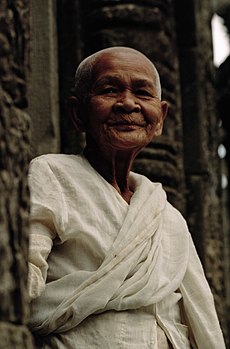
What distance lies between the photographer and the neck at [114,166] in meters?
3.50

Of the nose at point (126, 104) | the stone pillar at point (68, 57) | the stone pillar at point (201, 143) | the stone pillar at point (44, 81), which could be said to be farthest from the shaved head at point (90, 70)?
the stone pillar at point (201, 143)

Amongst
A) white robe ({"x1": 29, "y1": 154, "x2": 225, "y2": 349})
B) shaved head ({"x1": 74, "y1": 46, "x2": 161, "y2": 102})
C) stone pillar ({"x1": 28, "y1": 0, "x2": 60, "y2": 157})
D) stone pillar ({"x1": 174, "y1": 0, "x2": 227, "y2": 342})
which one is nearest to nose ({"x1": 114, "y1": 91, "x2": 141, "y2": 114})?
shaved head ({"x1": 74, "y1": 46, "x2": 161, "y2": 102})

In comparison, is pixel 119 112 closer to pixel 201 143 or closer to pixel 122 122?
pixel 122 122

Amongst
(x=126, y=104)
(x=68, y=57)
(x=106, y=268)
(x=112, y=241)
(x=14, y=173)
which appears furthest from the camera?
(x=68, y=57)

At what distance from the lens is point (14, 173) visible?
2.34 meters

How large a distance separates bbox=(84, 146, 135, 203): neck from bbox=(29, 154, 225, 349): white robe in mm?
48

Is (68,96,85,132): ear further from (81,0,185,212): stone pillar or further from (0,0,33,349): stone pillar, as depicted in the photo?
(81,0,185,212): stone pillar

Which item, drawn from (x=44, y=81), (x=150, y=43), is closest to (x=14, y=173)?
(x=44, y=81)

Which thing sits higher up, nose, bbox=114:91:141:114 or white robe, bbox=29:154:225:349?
nose, bbox=114:91:141:114

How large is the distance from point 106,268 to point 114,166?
0.50 meters

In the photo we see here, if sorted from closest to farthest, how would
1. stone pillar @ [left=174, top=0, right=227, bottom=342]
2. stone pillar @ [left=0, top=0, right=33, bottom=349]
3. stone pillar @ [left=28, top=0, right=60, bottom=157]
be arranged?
stone pillar @ [left=0, top=0, right=33, bottom=349] < stone pillar @ [left=28, top=0, right=60, bottom=157] < stone pillar @ [left=174, top=0, right=227, bottom=342]

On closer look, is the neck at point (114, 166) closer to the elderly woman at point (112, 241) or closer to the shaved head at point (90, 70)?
the elderly woman at point (112, 241)

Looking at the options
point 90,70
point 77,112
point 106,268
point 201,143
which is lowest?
point 201,143

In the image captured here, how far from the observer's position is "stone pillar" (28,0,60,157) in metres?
5.03
